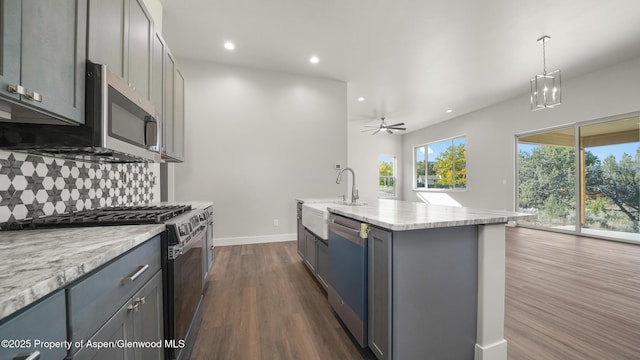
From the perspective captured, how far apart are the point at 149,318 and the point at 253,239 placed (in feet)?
10.3

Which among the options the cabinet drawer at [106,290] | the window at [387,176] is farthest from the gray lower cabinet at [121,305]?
the window at [387,176]

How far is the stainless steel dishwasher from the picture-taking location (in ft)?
4.75

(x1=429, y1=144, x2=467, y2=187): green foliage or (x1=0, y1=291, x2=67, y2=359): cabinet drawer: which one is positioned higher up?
(x1=429, y1=144, x2=467, y2=187): green foliage

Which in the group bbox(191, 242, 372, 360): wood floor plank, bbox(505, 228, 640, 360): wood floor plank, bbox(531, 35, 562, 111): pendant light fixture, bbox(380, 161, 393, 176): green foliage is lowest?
bbox(191, 242, 372, 360): wood floor plank

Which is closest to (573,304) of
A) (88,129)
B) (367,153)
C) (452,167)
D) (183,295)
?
(183,295)

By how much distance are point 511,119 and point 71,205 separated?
24.7 ft

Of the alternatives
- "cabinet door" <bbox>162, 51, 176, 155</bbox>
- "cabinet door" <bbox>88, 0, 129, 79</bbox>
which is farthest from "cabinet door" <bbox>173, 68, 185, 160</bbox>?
"cabinet door" <bbox>88, 0, 129, 79</bbox>

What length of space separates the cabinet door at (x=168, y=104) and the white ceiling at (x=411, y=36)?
1.02m

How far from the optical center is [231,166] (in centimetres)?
405

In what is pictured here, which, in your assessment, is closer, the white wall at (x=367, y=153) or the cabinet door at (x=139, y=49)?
the cabinet door at (x=139, y=49)

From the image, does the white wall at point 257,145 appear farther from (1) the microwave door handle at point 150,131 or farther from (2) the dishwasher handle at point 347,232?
(2) the dishwasher handle at point 347,232

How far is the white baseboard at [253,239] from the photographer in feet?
13.0

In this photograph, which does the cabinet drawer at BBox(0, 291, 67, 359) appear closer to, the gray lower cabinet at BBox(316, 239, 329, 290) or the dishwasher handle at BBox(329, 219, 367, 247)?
the dishwasher handle at BBox(329, 219, 367, 247)

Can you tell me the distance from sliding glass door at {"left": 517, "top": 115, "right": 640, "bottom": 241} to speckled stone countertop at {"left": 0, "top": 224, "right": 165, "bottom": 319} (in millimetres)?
6628
